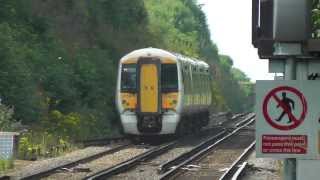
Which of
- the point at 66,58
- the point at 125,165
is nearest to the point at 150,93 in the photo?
the point at 66,58

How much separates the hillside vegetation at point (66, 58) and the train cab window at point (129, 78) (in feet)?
8.04

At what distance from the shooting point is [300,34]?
5.25 meters

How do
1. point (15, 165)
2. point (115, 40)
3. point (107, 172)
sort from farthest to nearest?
1. point (115, 40)
2. point (15, 165)
3. point (107, 172)

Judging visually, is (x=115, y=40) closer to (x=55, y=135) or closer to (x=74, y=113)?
(x=74, y=113)

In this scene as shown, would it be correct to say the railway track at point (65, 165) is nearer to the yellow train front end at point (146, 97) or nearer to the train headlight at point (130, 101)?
the yellow train front end at point (146, 97)

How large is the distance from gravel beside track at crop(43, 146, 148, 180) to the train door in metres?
2.04

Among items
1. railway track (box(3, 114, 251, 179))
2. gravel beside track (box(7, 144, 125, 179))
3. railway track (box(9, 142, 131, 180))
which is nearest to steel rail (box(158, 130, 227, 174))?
railway track (box(3, 114, 251, 179))

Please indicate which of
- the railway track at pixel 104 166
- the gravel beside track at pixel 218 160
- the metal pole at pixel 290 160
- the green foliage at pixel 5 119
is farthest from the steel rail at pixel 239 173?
the metal pole at pixel 290 160

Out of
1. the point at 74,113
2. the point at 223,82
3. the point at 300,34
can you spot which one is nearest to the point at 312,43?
the point at 300,34

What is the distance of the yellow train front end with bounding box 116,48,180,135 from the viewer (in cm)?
2561

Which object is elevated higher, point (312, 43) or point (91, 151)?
point (312, 43)

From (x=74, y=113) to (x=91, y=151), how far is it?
6.96 m

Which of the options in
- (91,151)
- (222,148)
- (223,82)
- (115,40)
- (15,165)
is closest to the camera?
(15,165)

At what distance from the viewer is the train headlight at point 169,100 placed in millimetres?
25703
